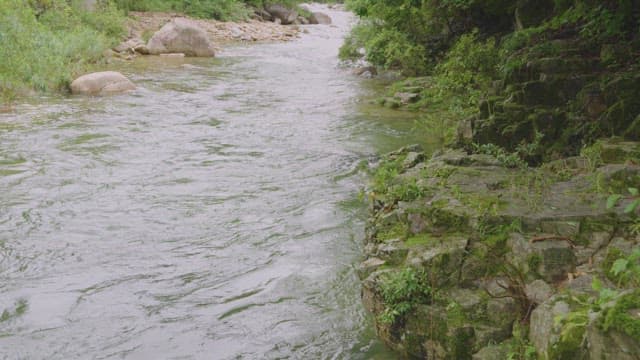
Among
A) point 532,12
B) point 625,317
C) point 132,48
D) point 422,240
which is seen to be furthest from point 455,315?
point 132,48

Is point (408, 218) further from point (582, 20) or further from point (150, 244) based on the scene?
point (582, 20)

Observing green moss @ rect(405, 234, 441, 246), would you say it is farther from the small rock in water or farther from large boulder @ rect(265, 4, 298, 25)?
large boulder @ rect(265, 4, 298, 25)

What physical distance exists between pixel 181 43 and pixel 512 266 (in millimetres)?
20541

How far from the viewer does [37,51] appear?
51.2 ft

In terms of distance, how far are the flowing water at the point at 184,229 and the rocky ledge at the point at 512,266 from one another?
1.73ft

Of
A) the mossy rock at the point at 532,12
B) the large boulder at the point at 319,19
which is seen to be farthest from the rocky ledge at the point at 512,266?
the large boulder at the point at 319,19

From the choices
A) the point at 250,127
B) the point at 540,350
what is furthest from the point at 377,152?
the point at 540,350

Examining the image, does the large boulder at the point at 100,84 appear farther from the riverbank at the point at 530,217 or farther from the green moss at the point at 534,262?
the green moss at the point at 534,262

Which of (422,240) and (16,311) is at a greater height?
(422,240)

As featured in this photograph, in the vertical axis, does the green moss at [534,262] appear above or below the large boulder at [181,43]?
above

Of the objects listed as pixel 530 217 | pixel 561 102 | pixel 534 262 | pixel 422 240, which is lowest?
pixel 422 240

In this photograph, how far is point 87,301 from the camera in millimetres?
5637

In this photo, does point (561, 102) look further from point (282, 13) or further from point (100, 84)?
point (282, 13)

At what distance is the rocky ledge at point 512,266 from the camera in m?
3.60
